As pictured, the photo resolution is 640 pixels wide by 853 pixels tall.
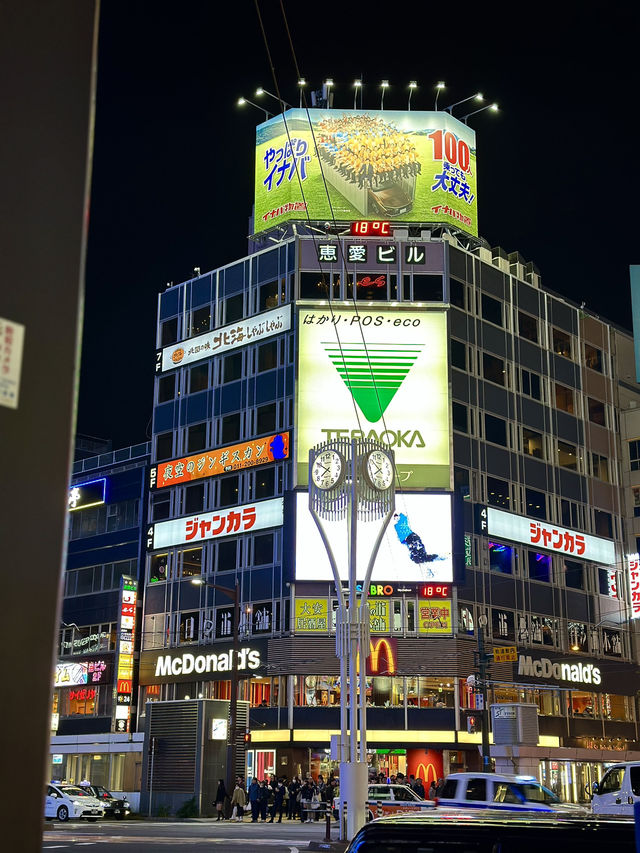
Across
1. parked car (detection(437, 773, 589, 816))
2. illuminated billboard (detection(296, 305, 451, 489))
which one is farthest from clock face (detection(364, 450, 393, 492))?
illuminated billboard (detection(296, 305, 451, 489))

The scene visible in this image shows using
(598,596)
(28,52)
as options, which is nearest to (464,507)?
(598,596)

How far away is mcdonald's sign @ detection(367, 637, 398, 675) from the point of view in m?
48.2

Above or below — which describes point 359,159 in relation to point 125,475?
above

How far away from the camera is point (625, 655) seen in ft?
196

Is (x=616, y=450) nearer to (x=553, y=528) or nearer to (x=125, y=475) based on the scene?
(x=553, y=528)

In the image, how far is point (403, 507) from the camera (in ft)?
171

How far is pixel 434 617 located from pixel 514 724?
58.3 feet

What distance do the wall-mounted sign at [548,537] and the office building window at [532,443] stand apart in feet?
13.0

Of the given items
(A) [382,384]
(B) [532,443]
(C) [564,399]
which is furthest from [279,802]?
(C) [564,399]

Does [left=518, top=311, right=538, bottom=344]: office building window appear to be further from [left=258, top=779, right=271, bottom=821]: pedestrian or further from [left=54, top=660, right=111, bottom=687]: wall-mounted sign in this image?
→ [left=258, top=779, right=271, bottom=821]: pedestrian

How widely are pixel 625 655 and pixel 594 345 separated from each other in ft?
60.7

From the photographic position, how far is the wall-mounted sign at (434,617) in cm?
5125

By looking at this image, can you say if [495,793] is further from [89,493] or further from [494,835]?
[89,493]

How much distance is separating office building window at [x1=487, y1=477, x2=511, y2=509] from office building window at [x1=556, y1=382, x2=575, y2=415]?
7.50 m
